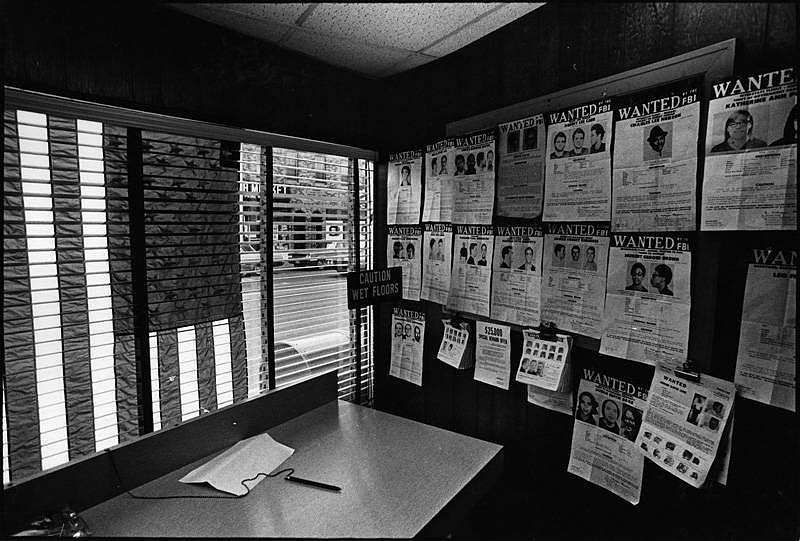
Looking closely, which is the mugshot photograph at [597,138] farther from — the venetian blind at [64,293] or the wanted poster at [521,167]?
the venetian blind at [64,293]

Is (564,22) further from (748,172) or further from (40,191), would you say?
(40,191)

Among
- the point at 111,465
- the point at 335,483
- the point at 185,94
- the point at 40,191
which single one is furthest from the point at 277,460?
the point at 185,94

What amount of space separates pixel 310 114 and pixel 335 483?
1343mm

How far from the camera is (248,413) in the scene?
142 centimetres

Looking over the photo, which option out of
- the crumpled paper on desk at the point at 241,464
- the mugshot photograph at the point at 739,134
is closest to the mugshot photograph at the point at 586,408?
the mugshot photograph at the point at 739,134

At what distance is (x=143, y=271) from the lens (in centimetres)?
130

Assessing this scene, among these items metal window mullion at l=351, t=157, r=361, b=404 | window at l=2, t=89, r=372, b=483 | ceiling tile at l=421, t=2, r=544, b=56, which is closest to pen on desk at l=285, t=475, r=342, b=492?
window at l=2, t=89, r=372, b=483

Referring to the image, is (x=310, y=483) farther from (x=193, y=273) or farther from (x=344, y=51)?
(x=344, y=51)

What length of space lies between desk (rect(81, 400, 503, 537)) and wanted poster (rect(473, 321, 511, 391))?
0.26 metres

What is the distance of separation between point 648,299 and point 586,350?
0.26 m

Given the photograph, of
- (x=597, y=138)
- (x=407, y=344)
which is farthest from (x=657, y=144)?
(x=407, y=344)

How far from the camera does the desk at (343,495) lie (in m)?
Result: 0.98

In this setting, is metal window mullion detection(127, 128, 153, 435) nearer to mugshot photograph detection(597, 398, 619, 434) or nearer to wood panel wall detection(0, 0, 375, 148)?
wood panel wall detection(0, 0, 375, 148)

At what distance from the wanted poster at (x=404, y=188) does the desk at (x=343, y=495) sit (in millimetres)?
897
